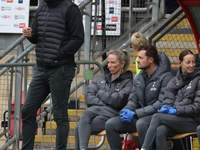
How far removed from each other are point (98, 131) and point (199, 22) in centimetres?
211

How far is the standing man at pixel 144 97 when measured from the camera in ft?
12.7

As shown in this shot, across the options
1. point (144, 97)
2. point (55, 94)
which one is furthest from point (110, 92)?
point (55, 94)

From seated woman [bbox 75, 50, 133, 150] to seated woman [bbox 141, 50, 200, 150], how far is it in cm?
67

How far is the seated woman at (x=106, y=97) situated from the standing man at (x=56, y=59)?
402mm

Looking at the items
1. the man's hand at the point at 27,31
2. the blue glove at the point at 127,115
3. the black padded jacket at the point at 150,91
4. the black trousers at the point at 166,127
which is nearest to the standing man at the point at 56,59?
the man's hand at the point at 27,31

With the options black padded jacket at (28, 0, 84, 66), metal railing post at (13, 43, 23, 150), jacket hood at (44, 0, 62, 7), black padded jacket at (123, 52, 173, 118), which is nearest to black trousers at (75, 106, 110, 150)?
black padded jacket at (123, 52, 173, 118)

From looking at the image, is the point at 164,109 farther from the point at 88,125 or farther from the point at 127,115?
the point at 88,125

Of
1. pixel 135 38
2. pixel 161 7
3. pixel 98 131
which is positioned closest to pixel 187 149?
pixel 98 131

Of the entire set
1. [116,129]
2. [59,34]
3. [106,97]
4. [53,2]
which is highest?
Result: [53,2]

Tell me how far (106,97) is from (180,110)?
1025 millimetres

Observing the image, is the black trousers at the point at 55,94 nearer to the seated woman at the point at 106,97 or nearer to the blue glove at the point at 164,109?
the seated woman at the point at 106,97

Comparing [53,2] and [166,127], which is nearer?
[166,127]

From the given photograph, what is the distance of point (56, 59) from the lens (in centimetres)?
372

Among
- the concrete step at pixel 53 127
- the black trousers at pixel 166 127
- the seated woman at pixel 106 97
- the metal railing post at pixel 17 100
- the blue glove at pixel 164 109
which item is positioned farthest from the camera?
the concrete step at pixel 53 127
